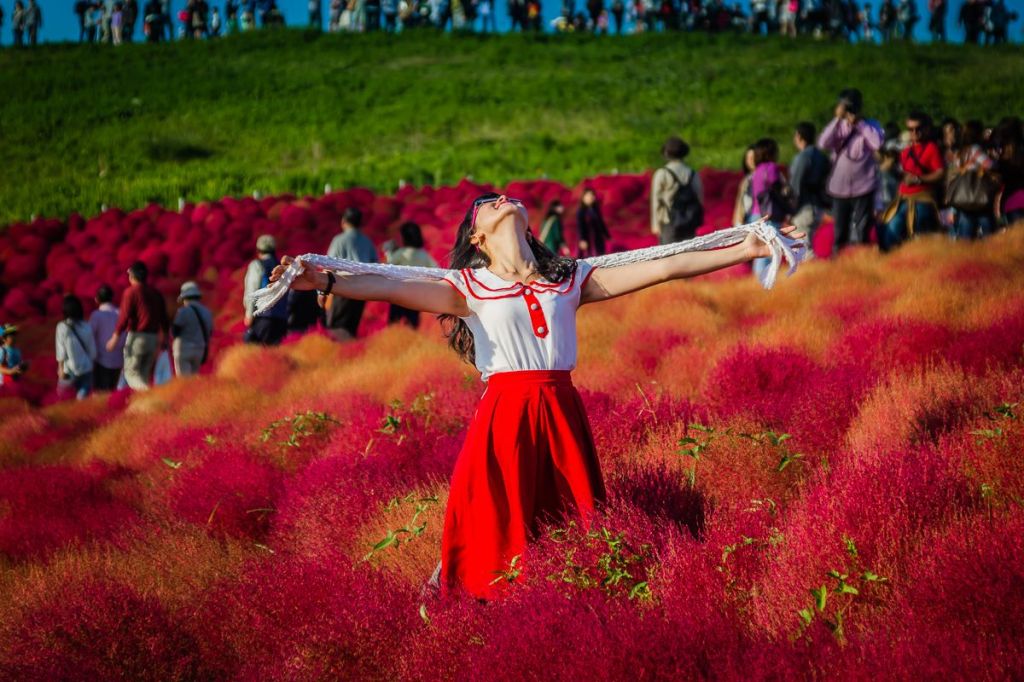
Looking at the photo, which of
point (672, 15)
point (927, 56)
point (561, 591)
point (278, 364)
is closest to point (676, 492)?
point (561, 591)

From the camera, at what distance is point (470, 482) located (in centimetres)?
388

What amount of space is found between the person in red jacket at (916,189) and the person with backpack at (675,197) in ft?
5.21

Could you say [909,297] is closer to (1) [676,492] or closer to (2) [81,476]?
(1) [676,492]

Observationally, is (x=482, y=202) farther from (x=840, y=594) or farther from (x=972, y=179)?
(x=972, y=179)

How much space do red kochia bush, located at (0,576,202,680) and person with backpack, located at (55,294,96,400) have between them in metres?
6.84

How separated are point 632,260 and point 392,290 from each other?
830mm

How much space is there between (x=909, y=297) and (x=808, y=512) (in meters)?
3.74

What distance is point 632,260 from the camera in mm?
4051

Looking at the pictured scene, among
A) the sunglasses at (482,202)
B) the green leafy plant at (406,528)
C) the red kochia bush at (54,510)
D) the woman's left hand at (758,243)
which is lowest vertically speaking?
the red kochia bush at (54,510)

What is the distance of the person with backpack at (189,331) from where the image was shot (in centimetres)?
988

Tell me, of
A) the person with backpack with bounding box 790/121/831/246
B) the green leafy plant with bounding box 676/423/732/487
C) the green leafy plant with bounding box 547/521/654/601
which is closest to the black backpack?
the person with backpack with bounding box 790/121/831/246

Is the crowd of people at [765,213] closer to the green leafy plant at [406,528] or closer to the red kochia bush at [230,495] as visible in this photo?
the red kochia bush at [230,495]

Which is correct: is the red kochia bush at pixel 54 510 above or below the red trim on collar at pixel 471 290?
below

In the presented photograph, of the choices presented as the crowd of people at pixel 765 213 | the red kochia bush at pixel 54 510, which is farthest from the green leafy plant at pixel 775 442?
the crowd of people at pixel 765 213
